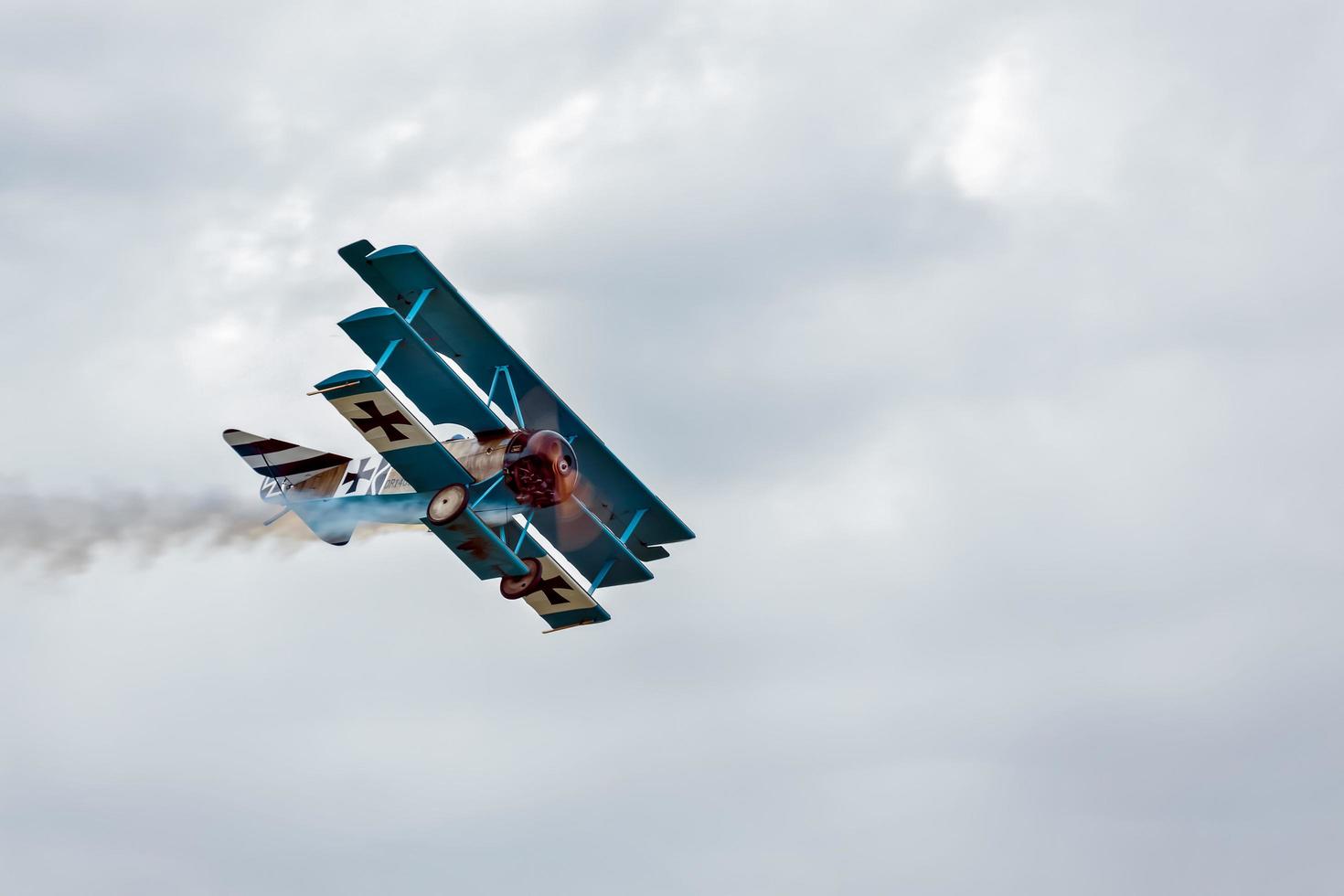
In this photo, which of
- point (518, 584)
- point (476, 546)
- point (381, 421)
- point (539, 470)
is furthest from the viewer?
point (518, 584)

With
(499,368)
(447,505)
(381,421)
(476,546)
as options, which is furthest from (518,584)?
(381,421)

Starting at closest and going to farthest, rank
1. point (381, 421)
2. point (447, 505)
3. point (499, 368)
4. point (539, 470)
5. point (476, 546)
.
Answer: point (381, 421), point (447, 505), point (476, 546), point (539, 470), point (499, 368)

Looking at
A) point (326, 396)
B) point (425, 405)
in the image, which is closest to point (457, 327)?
point (425, 405)

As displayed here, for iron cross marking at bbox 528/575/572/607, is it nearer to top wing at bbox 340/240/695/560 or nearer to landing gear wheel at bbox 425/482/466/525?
top wing at bbox 340/240/695/560

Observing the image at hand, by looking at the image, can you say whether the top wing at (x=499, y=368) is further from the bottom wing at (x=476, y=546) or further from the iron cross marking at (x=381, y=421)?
the bottom wing at (x=476, y=546)

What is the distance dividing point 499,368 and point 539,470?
297cm

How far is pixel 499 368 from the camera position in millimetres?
37281

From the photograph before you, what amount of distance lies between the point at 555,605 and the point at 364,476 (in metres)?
4.74

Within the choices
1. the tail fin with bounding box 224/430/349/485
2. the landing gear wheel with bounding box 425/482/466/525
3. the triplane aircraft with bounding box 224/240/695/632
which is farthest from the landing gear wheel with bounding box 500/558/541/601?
the tail fin with bounding box 224/430/349/485

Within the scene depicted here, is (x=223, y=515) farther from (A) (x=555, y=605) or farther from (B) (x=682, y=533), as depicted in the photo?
(B) (x=682, y=533)

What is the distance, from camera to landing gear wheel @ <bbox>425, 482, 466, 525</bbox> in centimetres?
Result: 3416

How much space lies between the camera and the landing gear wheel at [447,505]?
34156 mm

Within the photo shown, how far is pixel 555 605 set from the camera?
38625 millimetres

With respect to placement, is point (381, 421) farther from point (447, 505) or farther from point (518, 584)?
point (518, 584)
